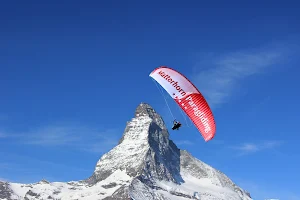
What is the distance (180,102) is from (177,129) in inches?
171

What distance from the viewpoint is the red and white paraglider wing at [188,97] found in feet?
221

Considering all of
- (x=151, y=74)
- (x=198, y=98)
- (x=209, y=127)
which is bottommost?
(x=209, y=127)

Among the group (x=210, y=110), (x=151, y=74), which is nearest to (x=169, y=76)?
(x=151, y=74)

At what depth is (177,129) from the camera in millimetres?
67688

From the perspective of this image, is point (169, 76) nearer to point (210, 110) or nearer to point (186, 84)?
point (186, 84)

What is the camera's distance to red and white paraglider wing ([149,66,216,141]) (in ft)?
221

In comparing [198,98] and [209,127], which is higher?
[198,98]

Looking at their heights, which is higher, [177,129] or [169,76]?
[169,76]

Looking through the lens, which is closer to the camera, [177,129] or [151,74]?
[177,129]

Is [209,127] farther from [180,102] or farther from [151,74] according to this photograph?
[151,74]

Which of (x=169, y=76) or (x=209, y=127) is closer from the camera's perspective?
(x=209, y=127)

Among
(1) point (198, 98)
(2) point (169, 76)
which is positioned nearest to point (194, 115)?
(1) point (198, 98)

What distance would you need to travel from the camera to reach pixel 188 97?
69750mm

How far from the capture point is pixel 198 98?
68812 millimetres
